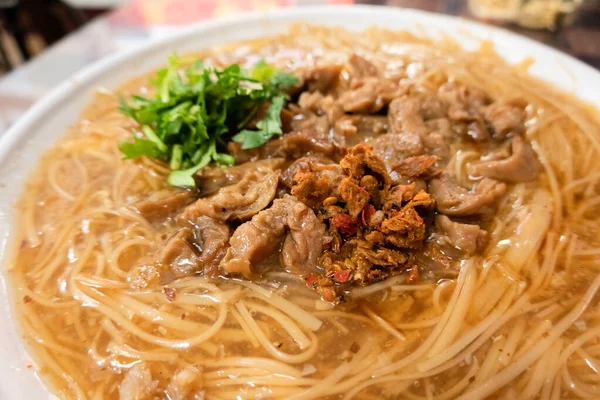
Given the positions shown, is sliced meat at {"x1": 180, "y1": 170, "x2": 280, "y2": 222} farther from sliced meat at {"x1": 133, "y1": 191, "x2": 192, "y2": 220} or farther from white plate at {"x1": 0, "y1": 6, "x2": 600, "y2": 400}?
white plate at {"x1": 0, "y1": 6, "x2": 600, "y2": 400}

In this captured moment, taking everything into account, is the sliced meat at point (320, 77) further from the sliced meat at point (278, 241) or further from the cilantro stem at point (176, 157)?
the sliced meat at point (278, 241)

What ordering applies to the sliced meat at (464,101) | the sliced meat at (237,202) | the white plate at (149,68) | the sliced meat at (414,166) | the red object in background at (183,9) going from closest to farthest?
1. the white plate at (149,68)
2. the sliced meat at (237,202)
3. the sliced meat at (414,166)
4. the sliced meat at (464,101)
5. the red object in background at (183,9)

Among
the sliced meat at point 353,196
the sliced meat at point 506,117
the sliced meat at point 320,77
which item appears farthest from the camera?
the sliced meat at point 320,77

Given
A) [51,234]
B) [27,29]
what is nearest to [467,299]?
[51,234]

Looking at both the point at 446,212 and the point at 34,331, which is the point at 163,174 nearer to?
the point at 34,331

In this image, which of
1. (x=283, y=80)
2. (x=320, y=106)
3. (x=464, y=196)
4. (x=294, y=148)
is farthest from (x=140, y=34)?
(x=464, y=196)

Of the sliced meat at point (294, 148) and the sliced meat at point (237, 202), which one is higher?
the sliced meat at point (294, 148)

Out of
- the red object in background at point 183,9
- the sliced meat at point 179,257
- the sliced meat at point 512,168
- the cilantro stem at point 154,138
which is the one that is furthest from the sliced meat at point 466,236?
the red object in background at point 183,9
